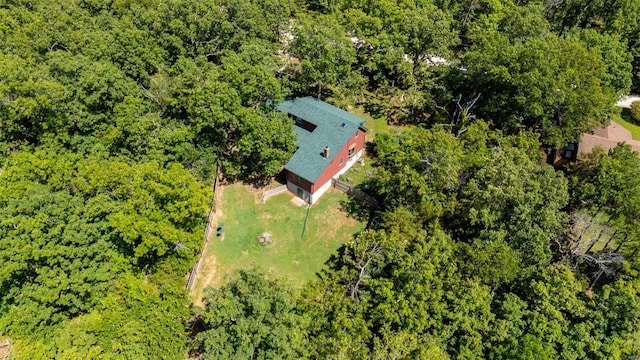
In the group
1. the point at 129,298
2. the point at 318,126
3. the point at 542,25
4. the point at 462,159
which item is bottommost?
the point at 129,298

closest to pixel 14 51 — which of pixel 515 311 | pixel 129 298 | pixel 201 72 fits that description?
pixel 201 72

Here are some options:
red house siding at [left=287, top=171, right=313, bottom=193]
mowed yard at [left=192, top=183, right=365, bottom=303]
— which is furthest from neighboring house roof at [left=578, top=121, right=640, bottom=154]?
red house siding at [left=287, top=171, right=313, bottom=193]

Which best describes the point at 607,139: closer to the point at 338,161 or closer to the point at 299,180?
the point at 338,161

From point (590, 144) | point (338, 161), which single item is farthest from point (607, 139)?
point (338, 161)

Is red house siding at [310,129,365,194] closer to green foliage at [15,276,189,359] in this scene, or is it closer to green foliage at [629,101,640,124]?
green foliage at [15,276,189,359]

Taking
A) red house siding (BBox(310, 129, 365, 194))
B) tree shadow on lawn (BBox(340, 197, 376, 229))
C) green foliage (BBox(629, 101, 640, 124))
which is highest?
green foliage (BBox(629, 101, 640, 124))

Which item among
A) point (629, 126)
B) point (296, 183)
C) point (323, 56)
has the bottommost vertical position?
point (296, 183)

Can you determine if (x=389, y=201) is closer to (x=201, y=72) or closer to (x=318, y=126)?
(x=318, y=126)
